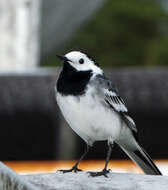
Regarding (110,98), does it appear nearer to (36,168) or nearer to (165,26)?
(36,168)

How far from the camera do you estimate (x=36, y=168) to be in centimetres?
664

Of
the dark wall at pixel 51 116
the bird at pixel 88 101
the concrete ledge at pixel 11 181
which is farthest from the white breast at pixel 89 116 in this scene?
the dark wall at pixel 51 116

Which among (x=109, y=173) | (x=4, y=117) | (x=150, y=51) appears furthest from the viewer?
(x=150, y=51)

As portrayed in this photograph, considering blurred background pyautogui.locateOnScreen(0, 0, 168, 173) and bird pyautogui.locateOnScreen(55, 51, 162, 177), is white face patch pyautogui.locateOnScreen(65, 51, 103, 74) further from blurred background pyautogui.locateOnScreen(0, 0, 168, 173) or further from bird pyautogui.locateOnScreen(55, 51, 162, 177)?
blurred background pyautogui.locateOnScreen(0, 0, 168, 173)

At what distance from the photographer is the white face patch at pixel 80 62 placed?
4973 millimetres

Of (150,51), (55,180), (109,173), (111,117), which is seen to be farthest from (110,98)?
(150,51)

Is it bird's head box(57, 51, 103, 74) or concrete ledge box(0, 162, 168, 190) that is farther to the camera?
bird's head box(57, 51, 103, 74)

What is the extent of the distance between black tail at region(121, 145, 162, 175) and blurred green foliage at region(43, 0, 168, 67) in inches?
306

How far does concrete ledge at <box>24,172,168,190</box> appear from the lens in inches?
166

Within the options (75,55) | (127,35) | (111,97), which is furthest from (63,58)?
(127,35)

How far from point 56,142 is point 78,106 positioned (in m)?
1.82

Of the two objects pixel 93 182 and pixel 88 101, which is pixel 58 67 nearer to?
pixel 88 101

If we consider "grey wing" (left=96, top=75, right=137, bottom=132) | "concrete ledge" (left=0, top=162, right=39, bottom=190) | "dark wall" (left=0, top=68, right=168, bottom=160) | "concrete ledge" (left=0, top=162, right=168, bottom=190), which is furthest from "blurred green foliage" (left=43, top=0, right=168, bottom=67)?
"concrete ledge" (left=0, top=162, right=39, bottom=190)

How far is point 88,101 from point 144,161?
0.74m
